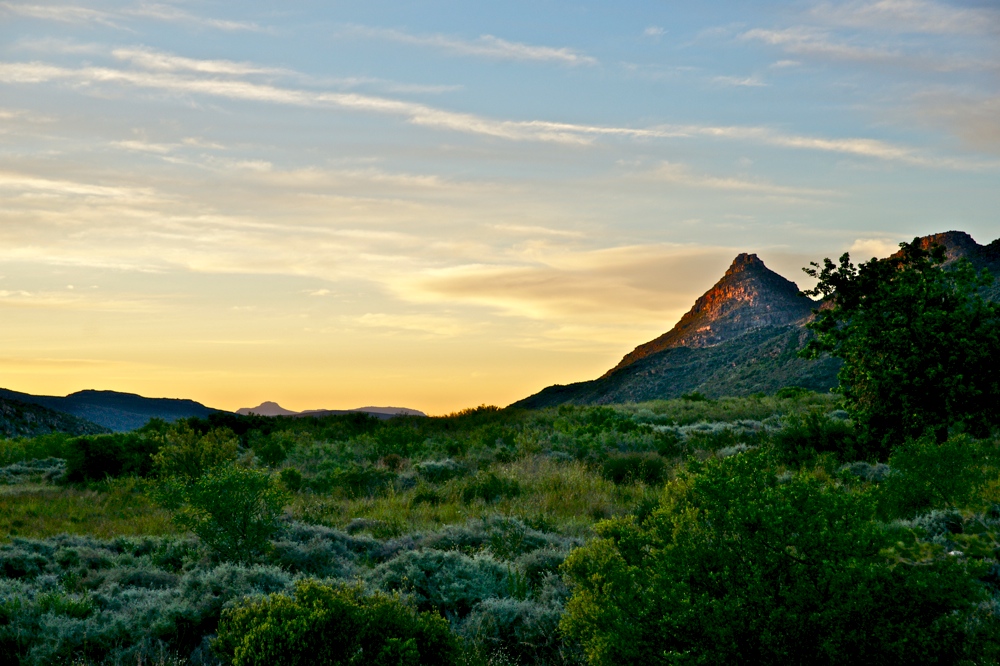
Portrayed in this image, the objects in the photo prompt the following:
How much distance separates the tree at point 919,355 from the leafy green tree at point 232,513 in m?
11.4

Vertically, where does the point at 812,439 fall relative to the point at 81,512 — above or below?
above

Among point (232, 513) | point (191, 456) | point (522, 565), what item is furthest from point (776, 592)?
point (191, 456)

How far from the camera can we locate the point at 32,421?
50.7m

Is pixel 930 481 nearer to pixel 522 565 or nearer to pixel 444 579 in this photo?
pixel 522 565

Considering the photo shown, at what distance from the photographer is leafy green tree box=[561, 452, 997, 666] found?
461 cm

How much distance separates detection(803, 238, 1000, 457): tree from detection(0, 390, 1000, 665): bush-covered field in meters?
1.07

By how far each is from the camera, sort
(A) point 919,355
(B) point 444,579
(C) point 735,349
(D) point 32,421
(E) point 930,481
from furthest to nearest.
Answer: (C) point 735,349 < (D) point 32,421 < (A) point 919,355 < (E) point 930,481 < (B) point 444,579

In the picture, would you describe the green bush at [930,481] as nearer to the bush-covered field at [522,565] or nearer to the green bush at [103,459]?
the bush-covered field at [522,565]

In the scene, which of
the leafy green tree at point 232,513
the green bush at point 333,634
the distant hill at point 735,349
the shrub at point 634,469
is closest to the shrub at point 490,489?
the shrub at point 634,469

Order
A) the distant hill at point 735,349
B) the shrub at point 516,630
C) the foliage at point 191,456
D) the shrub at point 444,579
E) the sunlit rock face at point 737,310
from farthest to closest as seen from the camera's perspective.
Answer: the sunlit rock face at point 737,310 < the distant hill at point 735,349 < the foliage at point 191,456 < the shrub at point 444,579 < the shrub at point 516,630

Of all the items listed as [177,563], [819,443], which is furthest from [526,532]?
[819,443]

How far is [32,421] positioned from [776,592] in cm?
5604

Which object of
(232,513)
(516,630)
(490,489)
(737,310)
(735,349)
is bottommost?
(516,630)

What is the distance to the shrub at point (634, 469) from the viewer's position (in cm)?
1655
